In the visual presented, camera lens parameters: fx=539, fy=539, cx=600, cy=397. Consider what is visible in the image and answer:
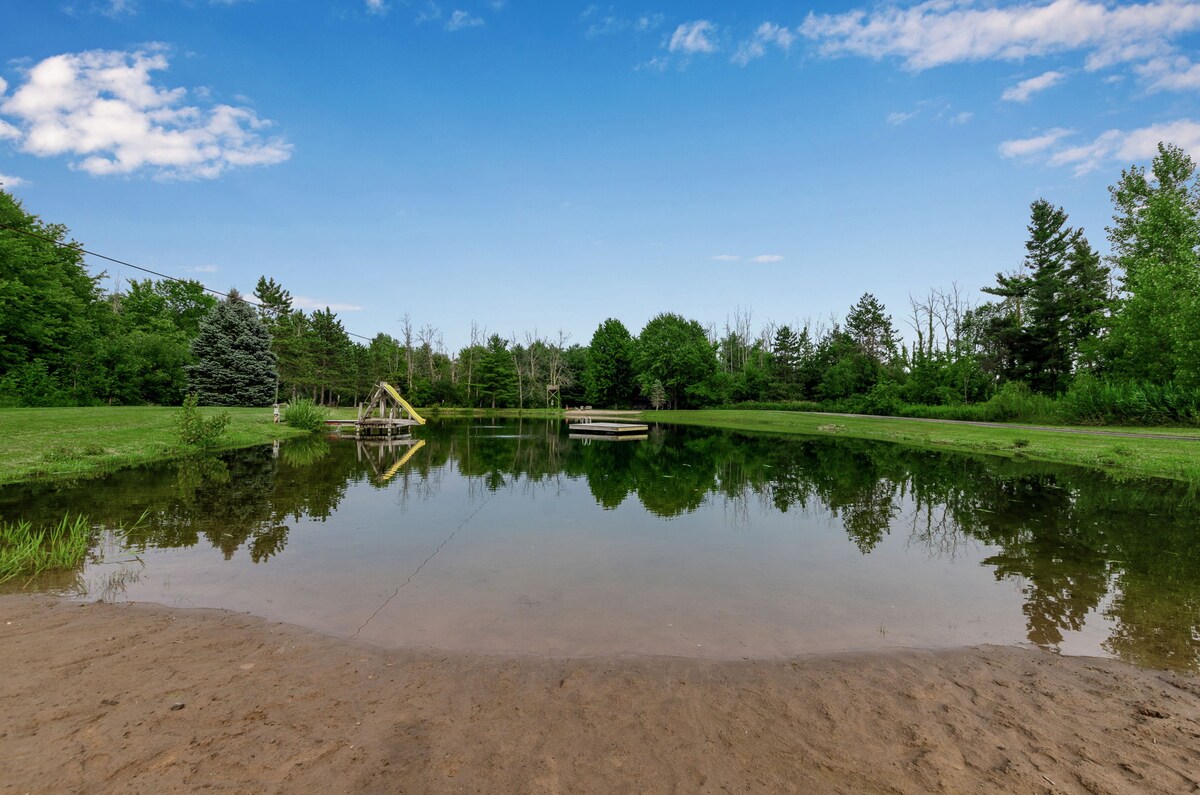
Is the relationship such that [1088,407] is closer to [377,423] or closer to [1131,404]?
[1131,404]

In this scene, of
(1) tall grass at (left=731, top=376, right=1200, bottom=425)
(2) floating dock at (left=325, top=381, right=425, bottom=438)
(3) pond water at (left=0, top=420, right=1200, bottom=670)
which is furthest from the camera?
(2) floating dock at (left=325, top=381, right=425, bottom=438)

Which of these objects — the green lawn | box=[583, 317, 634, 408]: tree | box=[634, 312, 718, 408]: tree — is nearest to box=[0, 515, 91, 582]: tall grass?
the green lawn

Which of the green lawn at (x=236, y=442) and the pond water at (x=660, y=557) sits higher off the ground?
the green lawn at (x=236, y=442)

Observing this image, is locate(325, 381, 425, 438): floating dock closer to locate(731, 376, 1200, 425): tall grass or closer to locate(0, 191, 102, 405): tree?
locate(0, 191, 102, 405): tree

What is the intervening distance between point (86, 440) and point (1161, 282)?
48177 millimetres

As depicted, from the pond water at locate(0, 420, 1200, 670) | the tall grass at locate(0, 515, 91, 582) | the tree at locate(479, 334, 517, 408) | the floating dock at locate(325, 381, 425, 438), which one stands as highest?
the tree at locate(479, 334, 517, 408)

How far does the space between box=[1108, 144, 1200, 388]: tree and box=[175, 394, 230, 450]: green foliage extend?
139 ft

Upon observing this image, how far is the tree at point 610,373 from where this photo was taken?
7212 cm

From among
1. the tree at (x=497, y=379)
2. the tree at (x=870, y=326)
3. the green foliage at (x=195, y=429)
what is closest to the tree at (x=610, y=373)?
the tree at (x=497, y=379)

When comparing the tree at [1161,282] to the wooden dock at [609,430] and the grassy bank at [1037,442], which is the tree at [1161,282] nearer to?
the grassy bank at [1037,442]

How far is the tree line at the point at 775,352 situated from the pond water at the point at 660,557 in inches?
818

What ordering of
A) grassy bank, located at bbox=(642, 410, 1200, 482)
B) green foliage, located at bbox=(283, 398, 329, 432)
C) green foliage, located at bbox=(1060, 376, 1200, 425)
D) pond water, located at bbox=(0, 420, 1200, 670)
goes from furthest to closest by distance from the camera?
green foliage, located at bbox=(283, 398, 329, 432), green foliage, located at bbox=(1060, 376, 1200, 425), grassy bank, located at bbox=(642, 410, 1200, 482), pond water, located at bbox=(0, 420, 1200, 670)

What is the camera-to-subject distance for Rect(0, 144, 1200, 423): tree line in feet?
95.5

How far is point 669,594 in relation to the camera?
6.62 meters
